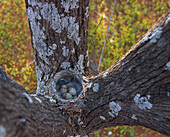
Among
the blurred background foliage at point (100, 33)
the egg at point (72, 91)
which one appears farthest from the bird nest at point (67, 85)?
the blurred background foliage at point (100, 33)

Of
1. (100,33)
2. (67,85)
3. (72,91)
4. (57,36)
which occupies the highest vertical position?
(100,33)

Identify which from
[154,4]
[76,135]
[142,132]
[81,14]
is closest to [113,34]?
[154,4]

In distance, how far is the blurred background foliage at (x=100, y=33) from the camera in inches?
139

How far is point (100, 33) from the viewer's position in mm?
3900

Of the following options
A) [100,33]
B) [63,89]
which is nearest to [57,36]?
[63,89]

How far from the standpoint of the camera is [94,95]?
1.40 m

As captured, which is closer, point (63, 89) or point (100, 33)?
point (63, 89)

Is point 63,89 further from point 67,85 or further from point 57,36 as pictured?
point 57,36

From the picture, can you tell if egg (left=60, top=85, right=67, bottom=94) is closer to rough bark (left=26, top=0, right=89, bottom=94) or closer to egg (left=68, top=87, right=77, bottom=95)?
egg (left=68, top=87, right=77, bottom=95)

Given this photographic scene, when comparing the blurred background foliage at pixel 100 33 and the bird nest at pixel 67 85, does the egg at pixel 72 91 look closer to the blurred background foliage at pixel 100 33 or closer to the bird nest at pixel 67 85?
the bird nest at pixel 67 85

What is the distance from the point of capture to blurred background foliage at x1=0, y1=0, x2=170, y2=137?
139 inches

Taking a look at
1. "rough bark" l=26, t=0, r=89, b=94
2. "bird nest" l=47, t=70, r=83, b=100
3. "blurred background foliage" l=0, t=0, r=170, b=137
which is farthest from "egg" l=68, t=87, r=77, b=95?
"blurred background foliage" l=0, t=0, r=170, b=137

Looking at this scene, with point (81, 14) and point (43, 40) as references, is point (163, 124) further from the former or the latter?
point (43, 40)

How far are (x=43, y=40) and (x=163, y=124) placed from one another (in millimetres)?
1257
